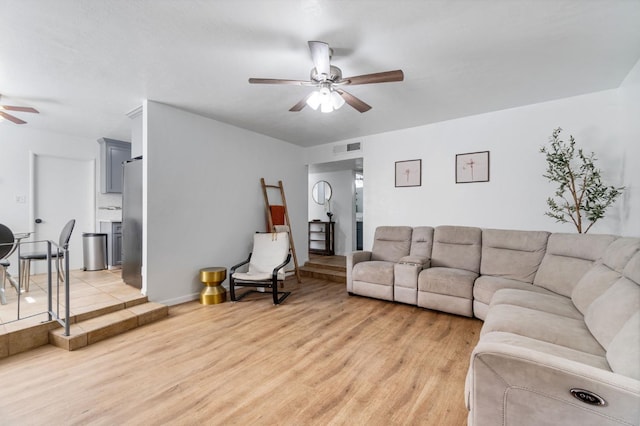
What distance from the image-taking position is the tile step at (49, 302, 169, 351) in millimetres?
2398

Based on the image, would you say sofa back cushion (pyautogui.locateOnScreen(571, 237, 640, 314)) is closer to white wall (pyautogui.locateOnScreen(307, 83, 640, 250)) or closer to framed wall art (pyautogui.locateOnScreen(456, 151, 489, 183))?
white wall (pyautogui.locateOnScreen(307, 83, 640, 250))

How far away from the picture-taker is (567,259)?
2.65m

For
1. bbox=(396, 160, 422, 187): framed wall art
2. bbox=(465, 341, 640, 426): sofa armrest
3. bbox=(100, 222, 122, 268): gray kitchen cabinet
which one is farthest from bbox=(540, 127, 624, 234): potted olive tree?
bbox=(100, 222, 122, 268): gray kitchen cabinet

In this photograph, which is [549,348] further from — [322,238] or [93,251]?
[93,251]

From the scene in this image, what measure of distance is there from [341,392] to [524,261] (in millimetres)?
2591

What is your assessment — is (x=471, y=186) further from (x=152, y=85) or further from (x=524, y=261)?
(x=152, y=85)

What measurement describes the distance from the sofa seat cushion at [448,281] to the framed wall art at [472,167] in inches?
52.7

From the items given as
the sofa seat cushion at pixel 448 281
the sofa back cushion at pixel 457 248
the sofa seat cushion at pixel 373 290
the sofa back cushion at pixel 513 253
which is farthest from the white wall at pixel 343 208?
the sofa back cushion at pixel 513 253

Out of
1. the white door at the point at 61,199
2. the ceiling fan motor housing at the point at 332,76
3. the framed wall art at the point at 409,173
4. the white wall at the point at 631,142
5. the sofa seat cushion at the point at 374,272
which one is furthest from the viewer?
the white door at the point at 61,199

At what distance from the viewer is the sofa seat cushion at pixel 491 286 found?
8.91ft

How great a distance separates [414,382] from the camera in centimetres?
191

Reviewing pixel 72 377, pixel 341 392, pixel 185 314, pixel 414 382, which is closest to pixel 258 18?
pixel 341 392

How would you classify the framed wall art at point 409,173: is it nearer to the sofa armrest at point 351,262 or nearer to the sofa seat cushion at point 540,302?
the sofa armrest at point 351,262

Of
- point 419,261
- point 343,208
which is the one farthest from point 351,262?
point 343,208
